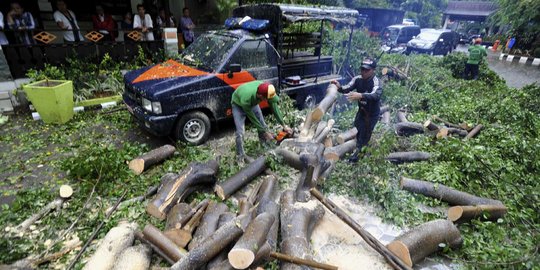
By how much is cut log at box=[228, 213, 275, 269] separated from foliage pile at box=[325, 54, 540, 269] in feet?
6.01

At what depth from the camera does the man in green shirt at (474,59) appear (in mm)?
10384

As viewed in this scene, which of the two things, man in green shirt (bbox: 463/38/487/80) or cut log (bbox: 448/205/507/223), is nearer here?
cut log (bbox: 448/205/507/223)

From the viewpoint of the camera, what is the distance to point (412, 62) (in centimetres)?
1170

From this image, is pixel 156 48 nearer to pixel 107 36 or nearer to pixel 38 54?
pixel 107 36

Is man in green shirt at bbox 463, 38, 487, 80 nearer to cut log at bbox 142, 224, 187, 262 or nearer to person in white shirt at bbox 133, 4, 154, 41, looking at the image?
person in white shirt at bbox 133, 4, 154, 41

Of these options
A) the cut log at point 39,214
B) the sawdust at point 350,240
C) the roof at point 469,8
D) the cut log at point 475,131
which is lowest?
the sawdust at point 350,240

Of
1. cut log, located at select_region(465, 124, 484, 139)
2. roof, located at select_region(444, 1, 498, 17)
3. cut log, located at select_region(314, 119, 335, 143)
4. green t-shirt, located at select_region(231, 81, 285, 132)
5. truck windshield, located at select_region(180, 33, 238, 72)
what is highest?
roof, located at select_region(444, 1, 498, 17)

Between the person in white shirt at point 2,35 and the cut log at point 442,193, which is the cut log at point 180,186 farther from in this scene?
the person in white shirt at point 2,35

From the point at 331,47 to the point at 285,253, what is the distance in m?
8.35

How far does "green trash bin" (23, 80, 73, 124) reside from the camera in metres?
5.87

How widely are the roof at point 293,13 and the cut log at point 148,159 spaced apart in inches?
149

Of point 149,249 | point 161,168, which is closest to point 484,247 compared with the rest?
point 149,249

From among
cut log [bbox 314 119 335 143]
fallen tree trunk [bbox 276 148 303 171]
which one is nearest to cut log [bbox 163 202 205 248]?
fallen tree trunk [bbox 276 148 303 171]

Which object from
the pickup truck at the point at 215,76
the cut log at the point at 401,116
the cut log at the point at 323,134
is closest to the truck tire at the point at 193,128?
the pickup truck at the point at 215,76
